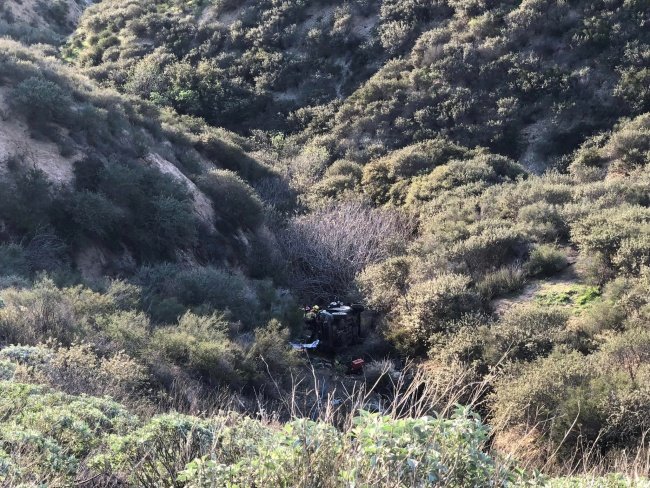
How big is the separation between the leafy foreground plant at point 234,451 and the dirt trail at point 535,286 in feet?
26.0

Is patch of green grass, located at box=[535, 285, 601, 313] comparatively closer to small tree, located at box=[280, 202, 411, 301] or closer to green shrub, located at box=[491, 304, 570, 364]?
green shrub, located at box=[491, 304, 570, 364]

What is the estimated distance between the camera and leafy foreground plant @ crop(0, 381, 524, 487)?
9.98ft

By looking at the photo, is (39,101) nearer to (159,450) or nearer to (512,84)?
(159,450)

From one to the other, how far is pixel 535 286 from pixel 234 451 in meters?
A: 9.25

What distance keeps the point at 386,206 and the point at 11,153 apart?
9917 mm

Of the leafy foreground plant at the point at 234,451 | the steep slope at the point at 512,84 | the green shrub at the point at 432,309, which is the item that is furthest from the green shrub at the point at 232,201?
the leafy foreground plant at the point at 234,451

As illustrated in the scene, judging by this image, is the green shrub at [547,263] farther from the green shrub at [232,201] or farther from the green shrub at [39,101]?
the green shrub at [39,101]

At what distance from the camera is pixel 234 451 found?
394 cm

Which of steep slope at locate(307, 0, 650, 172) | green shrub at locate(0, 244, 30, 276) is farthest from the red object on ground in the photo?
steep slope at locate(307, 0, 650, 172)

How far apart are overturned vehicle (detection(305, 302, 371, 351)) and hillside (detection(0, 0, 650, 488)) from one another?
6cm

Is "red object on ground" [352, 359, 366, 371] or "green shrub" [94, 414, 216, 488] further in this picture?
"red object on ground" [352, 359, 366, 371]

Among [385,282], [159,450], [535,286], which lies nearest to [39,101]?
[385,282]

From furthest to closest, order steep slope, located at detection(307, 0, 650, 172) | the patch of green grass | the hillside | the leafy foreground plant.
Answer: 1. steep slope, located at detection(307, 0, 650, 172)
2. the patch of green grass
3. the hillside
4. the leafy foreground plant

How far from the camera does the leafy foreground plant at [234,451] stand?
304 cm
